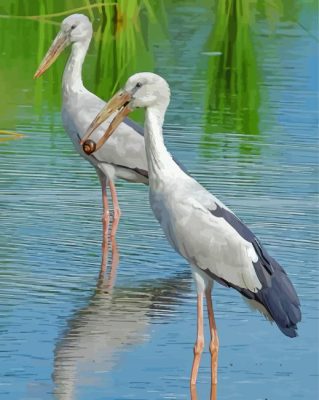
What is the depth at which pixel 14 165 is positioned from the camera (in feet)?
46.6

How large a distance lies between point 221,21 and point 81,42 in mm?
10050

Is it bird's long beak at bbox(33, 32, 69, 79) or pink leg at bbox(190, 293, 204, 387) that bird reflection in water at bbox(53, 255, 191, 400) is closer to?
pink leg at bbox(190, 293, 204, 387)

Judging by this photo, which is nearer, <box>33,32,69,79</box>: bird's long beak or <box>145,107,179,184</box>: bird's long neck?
<box>145,107,179,184</box>: bird's long neck

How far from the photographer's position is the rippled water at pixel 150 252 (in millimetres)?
8695

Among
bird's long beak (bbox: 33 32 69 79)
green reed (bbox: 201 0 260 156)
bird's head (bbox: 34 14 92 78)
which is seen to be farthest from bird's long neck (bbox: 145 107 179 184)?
green reed (bbox: 201 0 260 156)

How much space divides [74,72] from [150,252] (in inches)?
103

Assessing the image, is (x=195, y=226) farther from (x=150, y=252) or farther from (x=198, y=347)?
(x=150, y=252)

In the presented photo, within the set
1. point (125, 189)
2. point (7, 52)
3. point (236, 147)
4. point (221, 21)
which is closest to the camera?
point (125, 189)

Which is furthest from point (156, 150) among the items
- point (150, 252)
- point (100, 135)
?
point (100, 135)

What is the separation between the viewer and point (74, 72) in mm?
13836

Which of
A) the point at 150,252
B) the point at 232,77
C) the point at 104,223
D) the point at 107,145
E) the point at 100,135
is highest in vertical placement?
the point at 100,135

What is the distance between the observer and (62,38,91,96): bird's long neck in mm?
13562

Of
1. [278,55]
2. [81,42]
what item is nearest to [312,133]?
[81,42]

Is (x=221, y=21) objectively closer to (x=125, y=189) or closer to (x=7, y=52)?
(x=7, y=52)
